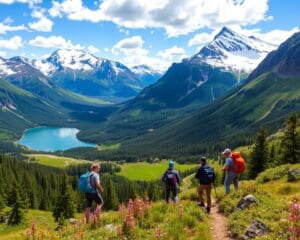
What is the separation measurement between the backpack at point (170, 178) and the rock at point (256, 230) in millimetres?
9800

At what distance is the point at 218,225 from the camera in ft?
77.8

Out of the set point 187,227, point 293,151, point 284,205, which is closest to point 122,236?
point 187,227

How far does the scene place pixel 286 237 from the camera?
16781 mm

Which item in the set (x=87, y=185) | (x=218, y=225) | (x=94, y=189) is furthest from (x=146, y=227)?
(x=87, y=185)

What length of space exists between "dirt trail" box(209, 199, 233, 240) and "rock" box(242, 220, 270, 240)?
57.8 inches

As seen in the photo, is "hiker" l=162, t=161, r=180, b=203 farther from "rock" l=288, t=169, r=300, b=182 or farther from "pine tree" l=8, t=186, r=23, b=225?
"pine tree" l=8, t=186, r=23, b=225

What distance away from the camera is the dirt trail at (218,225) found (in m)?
21.2

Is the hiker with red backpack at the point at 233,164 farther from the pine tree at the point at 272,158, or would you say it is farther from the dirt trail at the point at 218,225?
the pine tree at the point at 272,158

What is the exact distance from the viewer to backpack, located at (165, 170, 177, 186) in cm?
2925

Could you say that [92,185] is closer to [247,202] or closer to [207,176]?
[207,176]

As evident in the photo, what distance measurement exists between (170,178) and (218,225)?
6.48 m

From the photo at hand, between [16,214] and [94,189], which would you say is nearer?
[94,189]

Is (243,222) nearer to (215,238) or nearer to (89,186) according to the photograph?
(215,238)

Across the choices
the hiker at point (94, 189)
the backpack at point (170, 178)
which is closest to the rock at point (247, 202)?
the backpack at point (170, 178)
